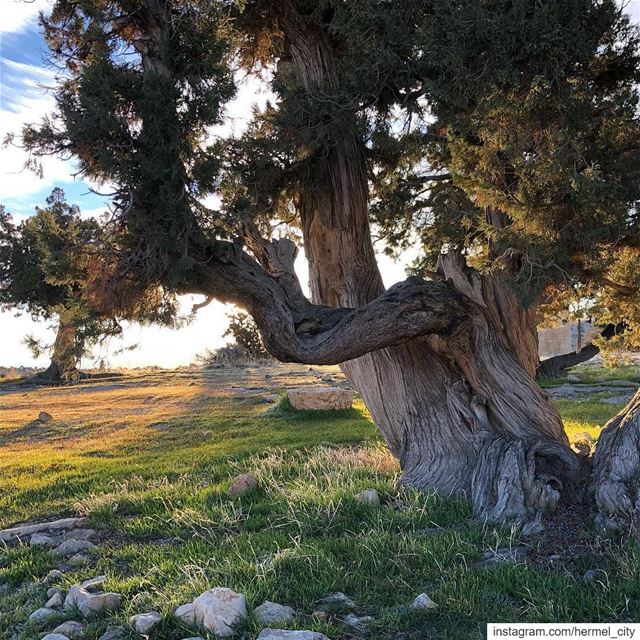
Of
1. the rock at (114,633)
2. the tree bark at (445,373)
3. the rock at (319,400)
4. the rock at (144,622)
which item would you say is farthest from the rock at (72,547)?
the rock at (319,400)

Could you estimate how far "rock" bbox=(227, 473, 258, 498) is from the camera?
20.0 ft

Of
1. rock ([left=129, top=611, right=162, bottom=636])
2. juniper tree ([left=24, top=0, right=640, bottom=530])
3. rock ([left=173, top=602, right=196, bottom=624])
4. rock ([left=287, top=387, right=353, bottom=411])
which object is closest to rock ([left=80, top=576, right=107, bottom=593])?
rock ([left=129, top=611, right=162, bottom=636])

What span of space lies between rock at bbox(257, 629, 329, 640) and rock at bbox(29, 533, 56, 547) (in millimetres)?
2983

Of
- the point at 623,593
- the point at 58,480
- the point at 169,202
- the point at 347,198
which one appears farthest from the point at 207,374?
the point at 623,593

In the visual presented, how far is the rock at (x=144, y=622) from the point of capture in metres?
3.23

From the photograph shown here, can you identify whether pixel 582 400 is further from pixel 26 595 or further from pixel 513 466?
pixel 26 595

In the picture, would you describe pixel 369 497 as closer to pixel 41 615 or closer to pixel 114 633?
pixel 114 633

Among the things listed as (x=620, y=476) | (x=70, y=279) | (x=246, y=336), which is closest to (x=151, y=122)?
(x=70, y=279)

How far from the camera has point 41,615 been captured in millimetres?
3613

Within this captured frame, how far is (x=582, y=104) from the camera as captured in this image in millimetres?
5113

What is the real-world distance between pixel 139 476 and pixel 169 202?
4162 millimetres

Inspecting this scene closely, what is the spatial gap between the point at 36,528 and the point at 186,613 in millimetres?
3085

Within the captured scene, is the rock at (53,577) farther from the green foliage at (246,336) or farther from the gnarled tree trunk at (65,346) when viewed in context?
the green foliage at (246,336)

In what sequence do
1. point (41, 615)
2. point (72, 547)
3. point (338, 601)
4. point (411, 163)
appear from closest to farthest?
point (338, 601) → point (41, 615) → point (72, 547) → point (411, 163)
